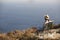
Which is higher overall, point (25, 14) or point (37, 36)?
point (37, 36)

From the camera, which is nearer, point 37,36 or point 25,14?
point 37,36

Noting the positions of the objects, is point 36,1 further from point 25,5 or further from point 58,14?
point 58,14

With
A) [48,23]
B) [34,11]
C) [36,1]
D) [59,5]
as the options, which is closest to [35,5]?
[36,1]

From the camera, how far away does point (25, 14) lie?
36.6 metres

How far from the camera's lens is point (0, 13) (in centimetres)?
3441

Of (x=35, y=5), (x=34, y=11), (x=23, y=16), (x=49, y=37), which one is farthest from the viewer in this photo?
(x=35, y=5)

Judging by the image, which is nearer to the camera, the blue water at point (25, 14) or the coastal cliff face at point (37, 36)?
Result: the coastal cliff face at point (37, 36)

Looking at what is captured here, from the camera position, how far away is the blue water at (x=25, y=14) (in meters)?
29.2

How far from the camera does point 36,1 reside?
43.4 meters

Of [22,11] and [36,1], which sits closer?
[22,11]

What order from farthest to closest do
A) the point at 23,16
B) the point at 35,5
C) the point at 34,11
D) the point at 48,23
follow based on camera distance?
1. the point at 35,5
2. the point at 34,11
3. the point at 23,16
4. the point at 48,23

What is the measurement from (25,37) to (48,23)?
2443 millimetres

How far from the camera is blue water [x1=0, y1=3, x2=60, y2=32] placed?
29.2m

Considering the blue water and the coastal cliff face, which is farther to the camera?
the blue water
